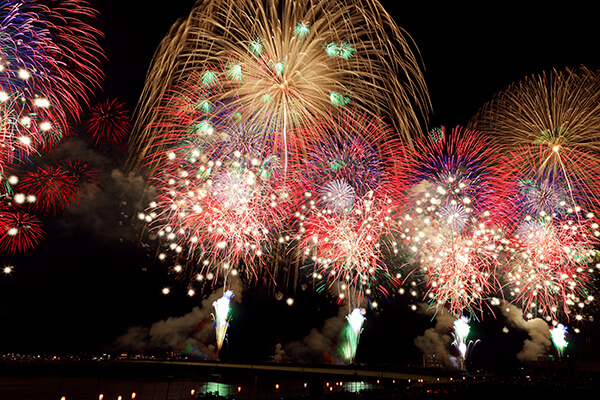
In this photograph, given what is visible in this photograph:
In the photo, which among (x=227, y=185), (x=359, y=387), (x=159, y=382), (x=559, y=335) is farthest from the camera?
(x=159, y=382)

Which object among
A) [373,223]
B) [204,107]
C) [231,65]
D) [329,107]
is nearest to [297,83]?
[329,107]

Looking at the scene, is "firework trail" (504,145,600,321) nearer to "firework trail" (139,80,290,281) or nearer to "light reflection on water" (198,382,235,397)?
"firework trail" (139,80,290,281)

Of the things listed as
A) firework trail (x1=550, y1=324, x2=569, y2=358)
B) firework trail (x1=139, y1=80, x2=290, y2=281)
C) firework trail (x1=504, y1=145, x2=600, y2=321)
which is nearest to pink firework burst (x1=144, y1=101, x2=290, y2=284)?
firework trail (x1=139, y1=80, x2=290, y2=281)

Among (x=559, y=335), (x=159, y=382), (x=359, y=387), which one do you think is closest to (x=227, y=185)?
(x=359, y=387)

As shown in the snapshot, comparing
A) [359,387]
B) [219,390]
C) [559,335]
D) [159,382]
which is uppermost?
[559,335]

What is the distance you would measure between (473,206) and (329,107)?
1409 centimetres

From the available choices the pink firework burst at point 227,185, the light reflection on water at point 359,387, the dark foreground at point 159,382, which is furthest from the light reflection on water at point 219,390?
the pink firework burst at point 227,185

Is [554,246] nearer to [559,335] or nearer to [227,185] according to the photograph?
[227,185]

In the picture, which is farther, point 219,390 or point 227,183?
point 219,390

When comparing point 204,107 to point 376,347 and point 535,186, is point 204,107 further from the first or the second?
point 376,347

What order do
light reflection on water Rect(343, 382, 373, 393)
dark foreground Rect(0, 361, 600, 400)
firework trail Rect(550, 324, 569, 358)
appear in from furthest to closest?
firework trail Rect(550, 324, 569, 358)
dark foreground Rect(0, 361, 600, 400)
light reflection on water Rect(343, 382, 373, 393)

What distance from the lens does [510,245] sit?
2900cm

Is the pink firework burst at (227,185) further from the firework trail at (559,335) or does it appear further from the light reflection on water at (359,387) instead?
the firework trail at (559,335)

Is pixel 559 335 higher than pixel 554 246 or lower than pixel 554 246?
lower
